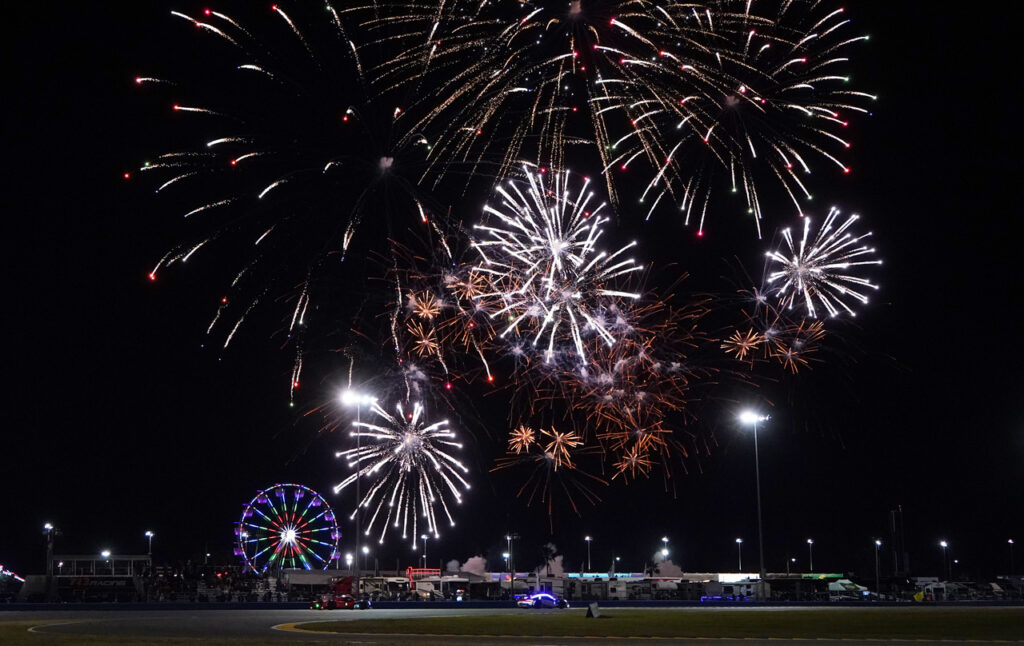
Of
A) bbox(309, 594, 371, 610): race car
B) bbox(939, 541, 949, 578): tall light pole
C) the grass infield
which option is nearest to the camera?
the grass infield

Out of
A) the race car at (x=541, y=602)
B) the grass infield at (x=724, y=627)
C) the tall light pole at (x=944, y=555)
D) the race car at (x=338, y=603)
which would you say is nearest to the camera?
the grass infield at (x=724, y=627)

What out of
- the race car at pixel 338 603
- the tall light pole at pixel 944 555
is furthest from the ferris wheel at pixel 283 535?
the tall light pole at pixel 944 555

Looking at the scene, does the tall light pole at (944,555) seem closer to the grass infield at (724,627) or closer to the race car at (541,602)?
the race car at (541,602)

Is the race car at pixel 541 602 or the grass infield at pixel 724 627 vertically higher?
the grass infield at pixel 724 627

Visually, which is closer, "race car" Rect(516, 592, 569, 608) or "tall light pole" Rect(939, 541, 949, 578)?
"race car" Rect(516, 592, 569, 608)

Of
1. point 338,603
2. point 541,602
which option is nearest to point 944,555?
point 541,602

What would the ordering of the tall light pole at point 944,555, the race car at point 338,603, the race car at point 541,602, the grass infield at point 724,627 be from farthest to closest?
the tall light pole at point 944,555
the race car at point 541,602
the race car at point 338,603
the grass infield at point 724,627

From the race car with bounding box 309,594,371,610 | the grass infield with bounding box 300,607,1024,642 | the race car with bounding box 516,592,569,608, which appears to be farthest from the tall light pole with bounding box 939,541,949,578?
the grass infield with bounding box 300,607,1024,642

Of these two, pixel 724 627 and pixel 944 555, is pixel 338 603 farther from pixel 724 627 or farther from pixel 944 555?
pixel 944 555

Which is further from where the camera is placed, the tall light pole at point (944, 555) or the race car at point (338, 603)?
the tall light pole at point (944, 555)

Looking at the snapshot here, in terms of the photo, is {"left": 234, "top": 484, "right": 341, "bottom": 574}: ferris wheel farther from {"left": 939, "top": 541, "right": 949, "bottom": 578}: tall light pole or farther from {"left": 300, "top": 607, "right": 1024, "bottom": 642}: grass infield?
{"left": 939, "top": 541, "right": 949, "bottom": 578}: tall light pole

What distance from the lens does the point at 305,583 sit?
82.0 meters

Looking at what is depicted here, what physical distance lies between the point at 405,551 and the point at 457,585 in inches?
2852

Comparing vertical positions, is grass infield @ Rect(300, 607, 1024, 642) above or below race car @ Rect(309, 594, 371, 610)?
above
